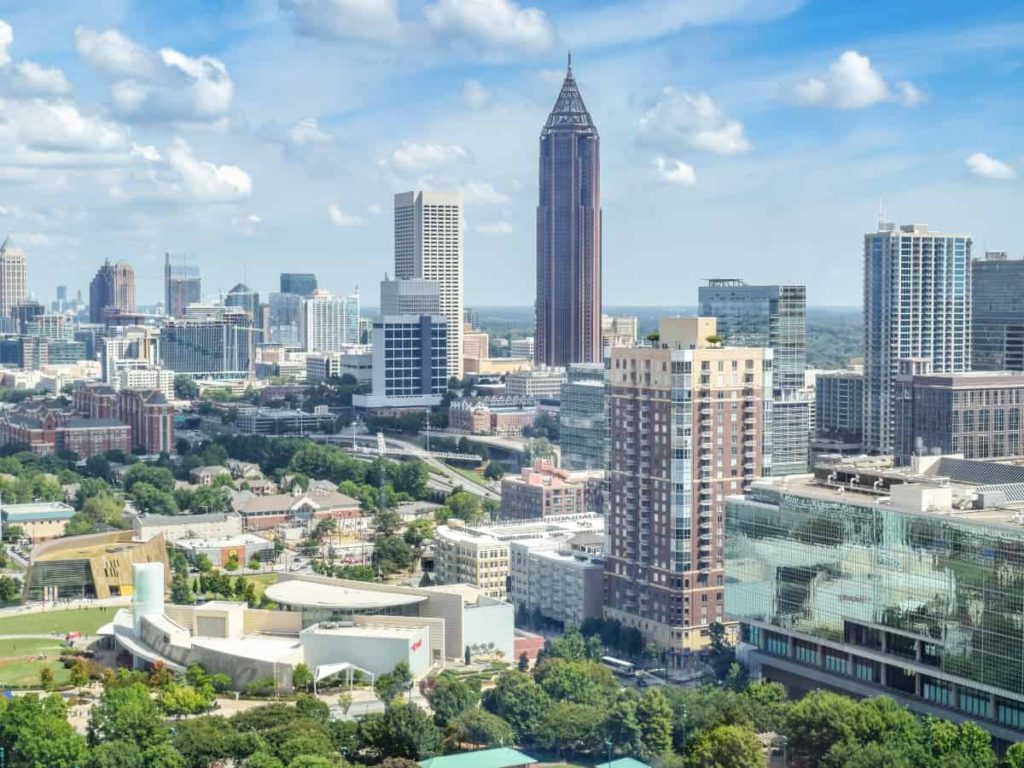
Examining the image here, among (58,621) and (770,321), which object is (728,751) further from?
(770,321)

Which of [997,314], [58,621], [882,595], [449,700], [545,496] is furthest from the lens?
[997,314]

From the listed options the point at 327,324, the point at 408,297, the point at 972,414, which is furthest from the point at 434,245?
the point at 972,414

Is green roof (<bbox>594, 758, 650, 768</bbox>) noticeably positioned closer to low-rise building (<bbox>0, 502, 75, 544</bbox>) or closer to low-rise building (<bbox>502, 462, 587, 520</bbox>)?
low-rise building (<bbox>502, 462, 587, 520</bbox>)

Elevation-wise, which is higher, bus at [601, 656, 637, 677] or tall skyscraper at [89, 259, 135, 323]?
tall skyscraper at [89, 259, 135, 323]

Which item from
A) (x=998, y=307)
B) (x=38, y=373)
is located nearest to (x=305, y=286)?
(x=38, y=373)

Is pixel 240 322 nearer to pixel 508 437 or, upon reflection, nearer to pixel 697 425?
pixel 508 437

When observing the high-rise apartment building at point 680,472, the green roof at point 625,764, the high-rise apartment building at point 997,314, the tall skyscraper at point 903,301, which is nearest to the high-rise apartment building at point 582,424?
the tall skyscraper at point 903,301

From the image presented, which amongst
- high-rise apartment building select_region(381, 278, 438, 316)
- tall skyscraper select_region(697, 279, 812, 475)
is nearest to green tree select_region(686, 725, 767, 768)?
tall skyscraper select_region(697, 279, 812, 475)
